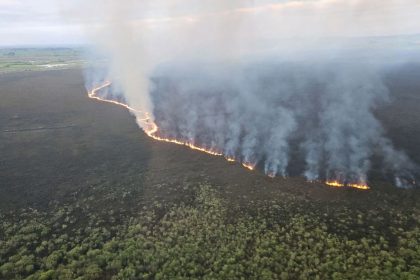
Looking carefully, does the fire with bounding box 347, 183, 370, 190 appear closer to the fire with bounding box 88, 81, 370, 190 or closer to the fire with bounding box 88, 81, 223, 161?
the fire with bounding box 88, 81, 370, 190

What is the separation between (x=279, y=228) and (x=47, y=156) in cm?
4983

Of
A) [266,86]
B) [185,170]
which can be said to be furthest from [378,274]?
[266,86]

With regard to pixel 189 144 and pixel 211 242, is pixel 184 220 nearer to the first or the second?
pixel 211 242

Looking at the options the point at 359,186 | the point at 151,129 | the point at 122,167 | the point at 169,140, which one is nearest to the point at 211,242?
the point at 359,186

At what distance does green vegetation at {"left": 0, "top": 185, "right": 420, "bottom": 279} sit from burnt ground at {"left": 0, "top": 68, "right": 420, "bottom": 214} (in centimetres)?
311

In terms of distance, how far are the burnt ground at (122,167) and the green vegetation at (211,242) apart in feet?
10.2

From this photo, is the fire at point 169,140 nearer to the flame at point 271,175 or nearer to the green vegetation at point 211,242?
the flame at point 271,175

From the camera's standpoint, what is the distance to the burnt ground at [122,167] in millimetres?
55406

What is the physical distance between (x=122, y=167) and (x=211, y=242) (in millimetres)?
29191

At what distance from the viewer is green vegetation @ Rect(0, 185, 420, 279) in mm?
39438

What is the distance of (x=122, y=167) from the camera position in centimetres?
6794

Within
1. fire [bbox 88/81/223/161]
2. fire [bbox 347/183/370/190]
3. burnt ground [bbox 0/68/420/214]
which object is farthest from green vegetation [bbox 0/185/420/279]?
fire [bbox 88/81/223/161]

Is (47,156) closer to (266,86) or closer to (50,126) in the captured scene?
(50,126)

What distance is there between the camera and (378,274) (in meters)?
38.1
